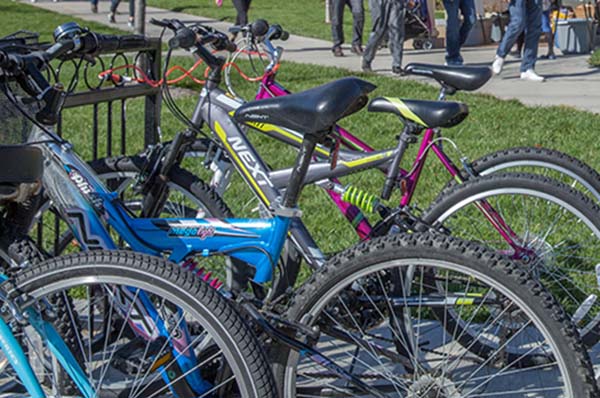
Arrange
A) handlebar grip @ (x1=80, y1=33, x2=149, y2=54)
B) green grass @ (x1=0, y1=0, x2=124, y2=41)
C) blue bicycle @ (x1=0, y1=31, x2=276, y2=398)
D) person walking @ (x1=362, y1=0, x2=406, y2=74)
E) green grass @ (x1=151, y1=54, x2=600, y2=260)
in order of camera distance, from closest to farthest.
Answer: blue bicycle @ (x1=0, y1=31, x2=276, y2=398)
handlebar grip @ (x1=80, y1=33, x2=149, y2=54)
green grass @ (x1=151, y1=54, x2=600, y2=260)
person walking @ (x1=362, y1=0, x2=406, y2=74)
green grass @ (x1=0, y1=0, x2=124, y2=41)

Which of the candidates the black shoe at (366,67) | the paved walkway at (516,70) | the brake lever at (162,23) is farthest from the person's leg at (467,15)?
the brake lever at (162,23)

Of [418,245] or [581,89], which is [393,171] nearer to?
[418,245]

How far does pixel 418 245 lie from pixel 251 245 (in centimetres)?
67

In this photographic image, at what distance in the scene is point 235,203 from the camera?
5168 millimetres

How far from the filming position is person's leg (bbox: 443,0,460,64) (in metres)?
12.4

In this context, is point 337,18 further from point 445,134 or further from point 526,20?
point 445,134

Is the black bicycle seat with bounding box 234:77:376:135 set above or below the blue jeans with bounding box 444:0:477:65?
above

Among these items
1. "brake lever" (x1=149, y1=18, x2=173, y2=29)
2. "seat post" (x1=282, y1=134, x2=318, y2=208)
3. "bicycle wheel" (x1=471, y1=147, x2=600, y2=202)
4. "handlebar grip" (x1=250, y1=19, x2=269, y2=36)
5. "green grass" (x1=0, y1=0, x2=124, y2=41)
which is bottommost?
"green grass" (x1=0, y1=0, x2=124, y2=41)

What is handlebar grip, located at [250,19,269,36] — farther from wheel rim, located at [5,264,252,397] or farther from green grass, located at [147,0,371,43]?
green grass, located at [147,0,371,43]

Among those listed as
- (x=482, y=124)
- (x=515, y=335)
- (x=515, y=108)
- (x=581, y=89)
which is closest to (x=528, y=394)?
(x=515, y=335)

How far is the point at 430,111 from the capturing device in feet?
11.8

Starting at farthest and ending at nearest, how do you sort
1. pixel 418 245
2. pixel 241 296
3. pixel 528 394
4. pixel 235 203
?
1. pixel 235 203
2. pixel 528 394
3. pixel 241 296
4. pixel 418 245

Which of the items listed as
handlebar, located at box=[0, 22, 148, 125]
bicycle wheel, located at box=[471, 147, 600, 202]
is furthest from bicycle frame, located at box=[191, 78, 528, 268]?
handlebar, located at box=[0, 22, 148, 125]

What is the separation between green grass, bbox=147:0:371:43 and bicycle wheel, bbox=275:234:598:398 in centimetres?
1509
